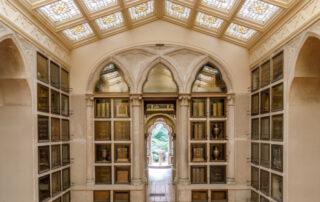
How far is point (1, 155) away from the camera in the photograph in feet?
10.6

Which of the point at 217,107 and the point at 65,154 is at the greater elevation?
the point at 217,107

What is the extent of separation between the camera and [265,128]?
411 centimetres

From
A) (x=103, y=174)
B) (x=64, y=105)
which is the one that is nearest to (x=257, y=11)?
(x=64, y=105)

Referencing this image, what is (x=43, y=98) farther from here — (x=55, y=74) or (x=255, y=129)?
(x=255, y=129)

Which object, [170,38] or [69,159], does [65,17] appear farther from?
[69,159]

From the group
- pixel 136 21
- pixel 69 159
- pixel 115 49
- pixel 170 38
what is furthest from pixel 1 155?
pixel 170 38

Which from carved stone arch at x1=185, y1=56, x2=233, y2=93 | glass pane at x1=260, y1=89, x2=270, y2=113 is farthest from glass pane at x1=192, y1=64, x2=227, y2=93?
glass pane at x1=260, y1=89, x2=270, y2=113

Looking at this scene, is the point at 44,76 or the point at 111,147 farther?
the point at 111,147

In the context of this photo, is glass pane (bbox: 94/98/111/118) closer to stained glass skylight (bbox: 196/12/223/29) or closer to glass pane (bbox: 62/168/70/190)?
glass pane (bbox: 62/168/70/190)

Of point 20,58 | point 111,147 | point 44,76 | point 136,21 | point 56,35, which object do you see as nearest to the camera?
point 20,58

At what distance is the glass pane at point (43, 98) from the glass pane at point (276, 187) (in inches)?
146

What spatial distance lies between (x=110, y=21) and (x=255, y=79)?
9.66 feet

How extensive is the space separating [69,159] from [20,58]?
7.77 ft

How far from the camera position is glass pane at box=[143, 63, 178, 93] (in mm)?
5180
